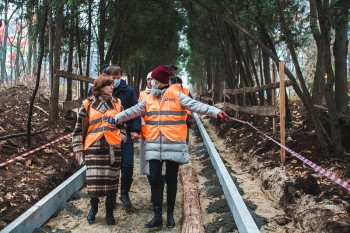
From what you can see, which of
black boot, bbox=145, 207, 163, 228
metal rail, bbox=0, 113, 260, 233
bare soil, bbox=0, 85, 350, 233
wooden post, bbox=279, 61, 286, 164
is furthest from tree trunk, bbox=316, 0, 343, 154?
black boot, bbox=145, 207, 163, 228

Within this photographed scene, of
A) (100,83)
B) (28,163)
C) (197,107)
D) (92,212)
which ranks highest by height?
(100,83)

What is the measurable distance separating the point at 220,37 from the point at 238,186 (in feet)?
33.4

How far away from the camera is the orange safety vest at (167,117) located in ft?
14.8

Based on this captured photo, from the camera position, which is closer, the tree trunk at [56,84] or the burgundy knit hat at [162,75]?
the burgundy knit hat at [162,75]

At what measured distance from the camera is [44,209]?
15.7 feet

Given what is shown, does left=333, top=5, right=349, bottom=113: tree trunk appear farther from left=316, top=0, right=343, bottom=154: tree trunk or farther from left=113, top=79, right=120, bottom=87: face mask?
left=113, top=79, right=120, bottom=87: face mask

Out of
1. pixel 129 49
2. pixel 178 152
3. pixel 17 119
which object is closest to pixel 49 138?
pixel 17 119

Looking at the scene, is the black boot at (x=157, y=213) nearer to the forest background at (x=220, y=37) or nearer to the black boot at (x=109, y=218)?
the black boot at (x=109, y=218)

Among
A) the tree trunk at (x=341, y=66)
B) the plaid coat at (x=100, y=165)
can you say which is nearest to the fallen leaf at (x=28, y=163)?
the plaid coat at (x=100, y=165)

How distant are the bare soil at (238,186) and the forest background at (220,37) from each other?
1.92ft

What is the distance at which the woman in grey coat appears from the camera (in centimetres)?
450

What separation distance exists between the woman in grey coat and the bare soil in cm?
47

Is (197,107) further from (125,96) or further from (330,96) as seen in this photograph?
(330,96)

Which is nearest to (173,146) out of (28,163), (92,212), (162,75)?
(162,75)
